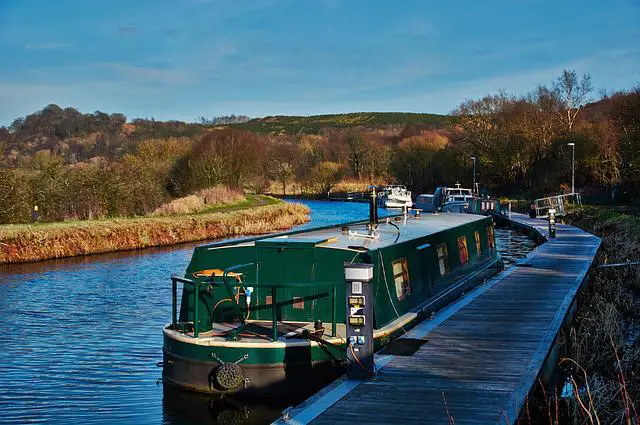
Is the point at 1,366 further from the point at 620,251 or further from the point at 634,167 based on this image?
the point at 634,167

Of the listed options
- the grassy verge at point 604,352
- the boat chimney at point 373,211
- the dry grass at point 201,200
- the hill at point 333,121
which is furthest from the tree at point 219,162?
the hill at point 333,121

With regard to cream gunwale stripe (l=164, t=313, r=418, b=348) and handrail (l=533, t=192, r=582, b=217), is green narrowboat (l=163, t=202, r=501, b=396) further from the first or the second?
handrail (l=533, t=192, r=582, b=217)

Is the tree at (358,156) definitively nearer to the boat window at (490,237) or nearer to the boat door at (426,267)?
the boat window at (490,237)

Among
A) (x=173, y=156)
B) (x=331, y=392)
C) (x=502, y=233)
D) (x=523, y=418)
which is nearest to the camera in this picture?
(x=523, y=418)

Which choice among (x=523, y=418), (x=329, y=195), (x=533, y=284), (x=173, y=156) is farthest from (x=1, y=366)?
(x=329, y=195)

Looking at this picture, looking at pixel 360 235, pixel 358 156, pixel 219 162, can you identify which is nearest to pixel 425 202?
pixel 219 162

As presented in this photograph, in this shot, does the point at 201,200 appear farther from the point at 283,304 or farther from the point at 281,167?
the point at 281,167

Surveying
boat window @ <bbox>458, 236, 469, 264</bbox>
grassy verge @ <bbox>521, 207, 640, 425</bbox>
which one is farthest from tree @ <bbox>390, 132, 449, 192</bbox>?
boat window @ <bbox>458, 236, 469, 264</bbox>

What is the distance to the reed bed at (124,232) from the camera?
26.5 m

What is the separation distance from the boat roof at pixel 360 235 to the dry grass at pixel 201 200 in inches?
860

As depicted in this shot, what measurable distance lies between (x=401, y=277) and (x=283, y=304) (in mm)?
2365

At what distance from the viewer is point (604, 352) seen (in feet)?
39.2

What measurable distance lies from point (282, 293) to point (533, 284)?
303 inches

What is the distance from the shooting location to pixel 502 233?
3750 centimetres
